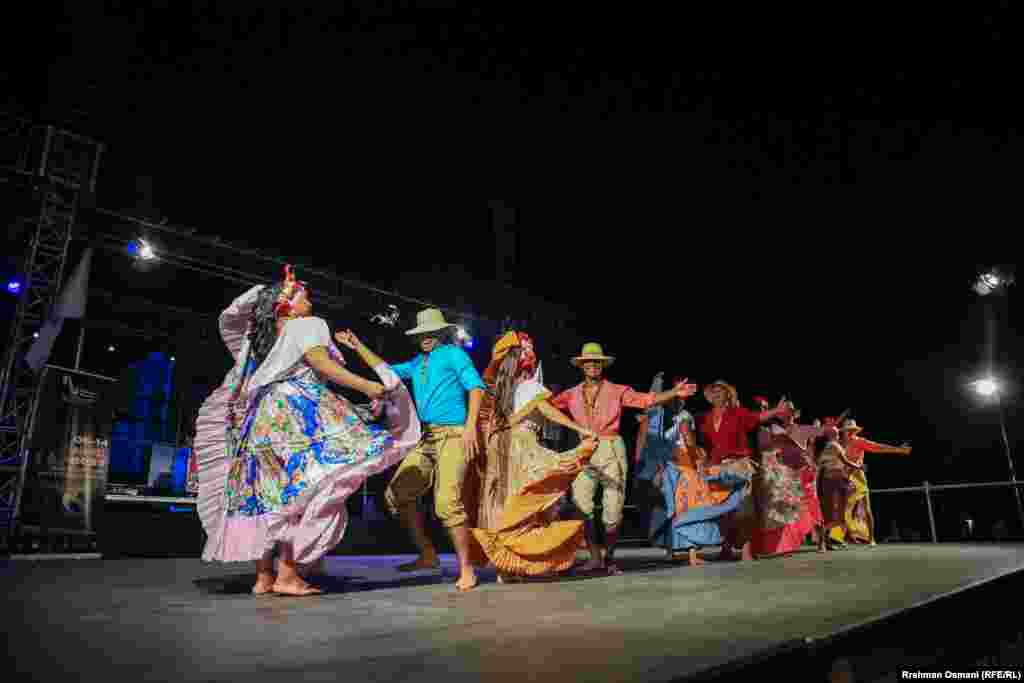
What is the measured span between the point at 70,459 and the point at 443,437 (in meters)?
4.80

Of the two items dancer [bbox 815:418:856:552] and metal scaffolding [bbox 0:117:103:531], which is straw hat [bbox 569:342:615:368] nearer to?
dancer [bbox 815:418:856:552]

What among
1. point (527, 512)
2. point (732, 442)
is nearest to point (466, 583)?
point (527, 512)

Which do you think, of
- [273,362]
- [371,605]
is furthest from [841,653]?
[273,362]

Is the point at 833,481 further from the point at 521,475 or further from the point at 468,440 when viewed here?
the point at 468,440

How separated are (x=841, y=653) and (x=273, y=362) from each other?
2.66 meters

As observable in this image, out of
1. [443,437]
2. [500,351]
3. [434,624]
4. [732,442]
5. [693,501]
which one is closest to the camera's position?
[434,624]

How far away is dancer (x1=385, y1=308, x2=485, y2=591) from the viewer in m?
3.66

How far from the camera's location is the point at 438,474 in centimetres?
380

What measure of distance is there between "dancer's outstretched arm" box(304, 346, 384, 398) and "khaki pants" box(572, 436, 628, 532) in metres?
2.23

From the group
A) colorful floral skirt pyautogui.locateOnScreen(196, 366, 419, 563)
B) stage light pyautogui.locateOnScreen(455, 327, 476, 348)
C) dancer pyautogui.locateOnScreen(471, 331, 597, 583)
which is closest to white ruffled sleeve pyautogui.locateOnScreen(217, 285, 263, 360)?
colorful floral skirt pyautogui.locateOnScreen(196, 366, 419, 563)

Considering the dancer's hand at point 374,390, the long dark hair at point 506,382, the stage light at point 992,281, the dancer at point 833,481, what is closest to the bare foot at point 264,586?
the dancer's hand at point 374,390

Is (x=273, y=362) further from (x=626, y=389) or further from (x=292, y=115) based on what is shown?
(x=292, y=115)

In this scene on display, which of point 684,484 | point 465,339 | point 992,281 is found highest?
point 992,281

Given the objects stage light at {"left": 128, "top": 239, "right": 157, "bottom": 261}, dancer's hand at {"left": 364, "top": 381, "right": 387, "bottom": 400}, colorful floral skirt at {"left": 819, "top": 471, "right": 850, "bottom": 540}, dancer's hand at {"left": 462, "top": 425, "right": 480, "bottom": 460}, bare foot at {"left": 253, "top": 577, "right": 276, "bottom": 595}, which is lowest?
bare foot at {"left": 253, "top": 577, "right": 276, "bottom": 595}
